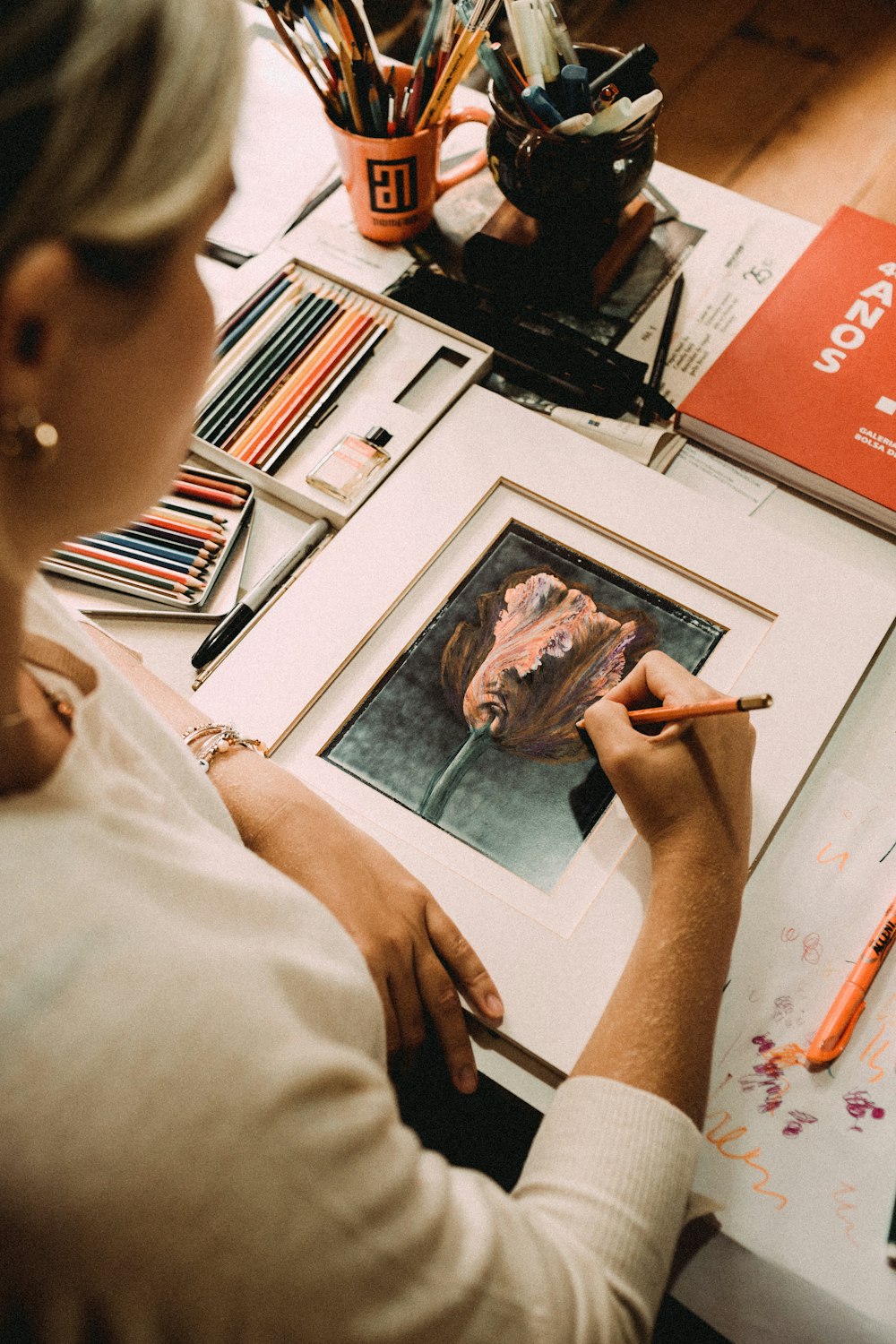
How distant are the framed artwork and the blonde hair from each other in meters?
0.44

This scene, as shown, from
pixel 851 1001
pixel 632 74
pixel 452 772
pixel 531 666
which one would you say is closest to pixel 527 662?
pixel 531 666

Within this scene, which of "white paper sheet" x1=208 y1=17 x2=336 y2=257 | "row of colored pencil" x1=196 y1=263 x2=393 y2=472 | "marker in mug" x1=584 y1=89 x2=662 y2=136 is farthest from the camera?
"white paper sheet" x1=208 y1=17 x2=336 y2=257

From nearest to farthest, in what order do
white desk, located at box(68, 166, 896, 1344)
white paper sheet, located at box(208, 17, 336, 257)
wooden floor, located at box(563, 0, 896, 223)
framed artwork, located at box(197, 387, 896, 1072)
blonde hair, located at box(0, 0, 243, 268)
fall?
blonde hair, located at box(0, 0, 243, 268) < white desk, located at box(68, 166, 896, 1344) < framed artwork, located at box(197, 387, 896, 1072) < white paper sheet, located at box(208, 17, 336, 257) < wooden floor, located at box(563, 0, 896, 223)

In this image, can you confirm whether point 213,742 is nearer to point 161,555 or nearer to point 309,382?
point 161,555

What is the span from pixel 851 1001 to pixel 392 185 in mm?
910

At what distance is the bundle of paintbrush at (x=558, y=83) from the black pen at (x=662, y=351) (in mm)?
197

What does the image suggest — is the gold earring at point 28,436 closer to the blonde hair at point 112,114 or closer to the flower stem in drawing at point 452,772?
the blonde hair at point 112,114

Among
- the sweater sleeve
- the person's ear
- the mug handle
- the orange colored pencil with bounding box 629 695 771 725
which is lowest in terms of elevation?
the sweater sleeve

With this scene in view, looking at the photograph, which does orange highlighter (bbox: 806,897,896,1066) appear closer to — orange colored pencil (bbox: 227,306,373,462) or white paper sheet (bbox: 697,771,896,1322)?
white paper sheet (bbox: 697,771,896,1322)

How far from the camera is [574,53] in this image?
34.6 inches

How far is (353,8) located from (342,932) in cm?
84

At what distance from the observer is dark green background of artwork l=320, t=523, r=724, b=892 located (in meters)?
0.71

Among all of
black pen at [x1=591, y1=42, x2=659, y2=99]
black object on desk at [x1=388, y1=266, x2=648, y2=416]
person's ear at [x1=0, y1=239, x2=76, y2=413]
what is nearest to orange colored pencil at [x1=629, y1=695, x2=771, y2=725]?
black object on desk at [x1=388, y1=266, x2=648, y2=416]

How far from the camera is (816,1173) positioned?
2.01ft
